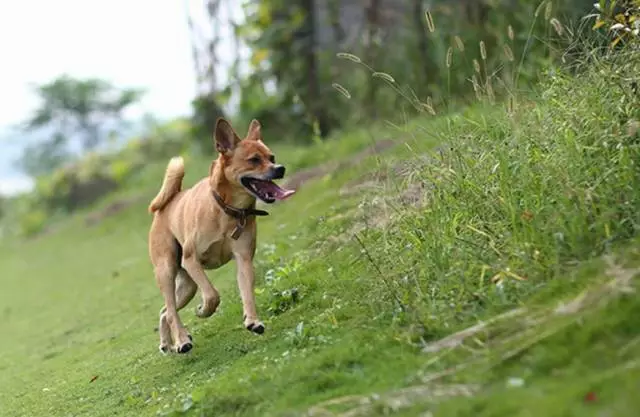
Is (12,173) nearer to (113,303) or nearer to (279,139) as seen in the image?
(279,139)

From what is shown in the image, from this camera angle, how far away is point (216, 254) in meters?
6.85

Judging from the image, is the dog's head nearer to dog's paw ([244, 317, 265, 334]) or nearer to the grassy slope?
the grassy slope

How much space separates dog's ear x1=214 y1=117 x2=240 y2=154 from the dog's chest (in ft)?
1.97

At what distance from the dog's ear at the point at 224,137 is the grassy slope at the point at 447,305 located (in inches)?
39.2

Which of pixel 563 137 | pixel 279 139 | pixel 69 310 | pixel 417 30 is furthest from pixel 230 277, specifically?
pixel 279 139

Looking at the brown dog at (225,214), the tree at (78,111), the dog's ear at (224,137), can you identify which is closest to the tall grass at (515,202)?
the brown dog at (225,214)

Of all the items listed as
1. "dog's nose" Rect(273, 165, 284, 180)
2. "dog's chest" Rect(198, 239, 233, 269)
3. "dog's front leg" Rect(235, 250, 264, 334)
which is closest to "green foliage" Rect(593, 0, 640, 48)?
"dog's nose" Rect(273, 165, 284, 180)

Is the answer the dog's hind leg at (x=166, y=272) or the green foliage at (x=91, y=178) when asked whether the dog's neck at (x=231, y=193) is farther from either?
the green foliage at (x=91, y=178)

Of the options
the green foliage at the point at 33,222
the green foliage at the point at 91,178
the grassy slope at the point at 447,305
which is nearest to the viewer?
the grassy slope at the point at 447,305

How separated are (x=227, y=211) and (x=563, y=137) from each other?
2.22m

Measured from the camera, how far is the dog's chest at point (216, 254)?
6773 millimetres

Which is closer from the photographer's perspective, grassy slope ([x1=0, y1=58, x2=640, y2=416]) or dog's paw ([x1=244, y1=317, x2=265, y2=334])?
grassy slope ([x1=0, y1=58, x2=640, y2=416])

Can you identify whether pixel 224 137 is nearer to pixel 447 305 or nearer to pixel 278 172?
pixel 278 172

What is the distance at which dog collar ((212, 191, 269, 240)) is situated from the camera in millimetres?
6684
